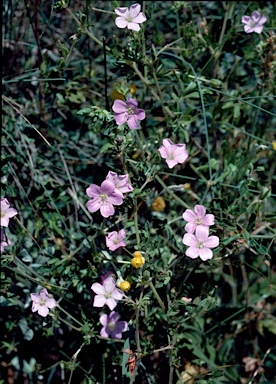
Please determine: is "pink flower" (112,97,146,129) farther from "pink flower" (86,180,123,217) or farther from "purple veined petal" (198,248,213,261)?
"purple veined petal" (198,248,213,261)

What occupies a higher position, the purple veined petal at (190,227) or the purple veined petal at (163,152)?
the purple veined petal at (163,152)

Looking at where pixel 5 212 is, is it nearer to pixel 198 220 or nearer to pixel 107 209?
pixel 107 209

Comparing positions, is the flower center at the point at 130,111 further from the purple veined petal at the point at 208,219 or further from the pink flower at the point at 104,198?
the purple veined petal at the point at 208,219

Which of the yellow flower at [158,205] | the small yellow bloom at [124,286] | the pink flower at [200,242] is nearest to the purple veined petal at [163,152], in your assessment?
the pink flower at [200,242]

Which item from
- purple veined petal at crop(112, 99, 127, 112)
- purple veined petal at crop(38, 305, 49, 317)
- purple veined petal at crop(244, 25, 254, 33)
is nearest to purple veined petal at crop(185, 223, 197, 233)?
purple veined petal at crop(112, 99, 127, 112)

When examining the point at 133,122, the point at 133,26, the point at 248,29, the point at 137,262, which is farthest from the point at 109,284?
the point at 248,29

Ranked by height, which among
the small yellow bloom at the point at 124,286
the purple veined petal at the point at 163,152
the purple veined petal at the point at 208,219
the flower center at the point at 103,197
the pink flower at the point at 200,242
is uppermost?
the purple veined petal at the point at 163,152
